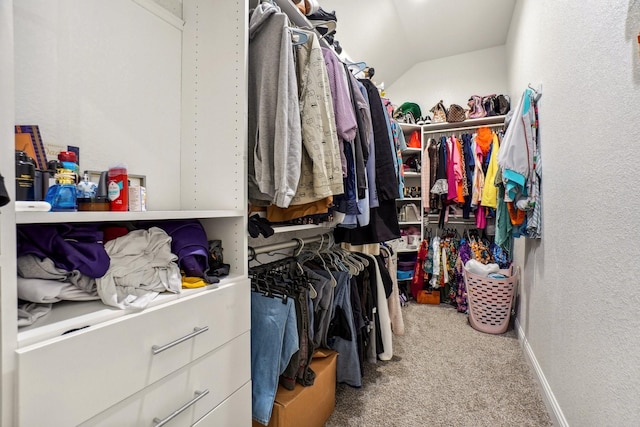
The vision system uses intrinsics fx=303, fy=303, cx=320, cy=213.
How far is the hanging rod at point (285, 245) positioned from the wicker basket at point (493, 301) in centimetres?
150

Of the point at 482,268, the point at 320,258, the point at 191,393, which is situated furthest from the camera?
the point at 482,268

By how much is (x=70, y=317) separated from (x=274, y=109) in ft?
2.75

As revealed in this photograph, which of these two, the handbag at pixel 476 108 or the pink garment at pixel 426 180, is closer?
the handbag at pixel 476 108

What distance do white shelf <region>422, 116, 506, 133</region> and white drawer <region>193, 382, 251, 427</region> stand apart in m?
3.25

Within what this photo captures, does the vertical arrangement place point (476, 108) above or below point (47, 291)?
above

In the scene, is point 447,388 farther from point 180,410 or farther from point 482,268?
point 180,410

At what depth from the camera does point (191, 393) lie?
33.5 inches

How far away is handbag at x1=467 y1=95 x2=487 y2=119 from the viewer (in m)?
3.18

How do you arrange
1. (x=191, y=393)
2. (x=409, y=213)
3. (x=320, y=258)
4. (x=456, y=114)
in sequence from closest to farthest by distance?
1. (x=191, y=393)
2. (x=320, y=258)
3. (x=456, y=114)
4. (x=409, y=213)

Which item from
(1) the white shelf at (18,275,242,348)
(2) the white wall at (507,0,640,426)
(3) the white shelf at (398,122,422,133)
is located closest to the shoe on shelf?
(2) the white wall at (507,0,640,426)

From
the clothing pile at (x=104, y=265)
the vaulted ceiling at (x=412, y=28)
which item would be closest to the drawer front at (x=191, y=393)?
the clothing pile at (x=104, y=265)

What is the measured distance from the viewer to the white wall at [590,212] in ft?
2.86

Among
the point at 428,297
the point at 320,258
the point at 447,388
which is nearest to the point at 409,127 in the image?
the point at 428,297

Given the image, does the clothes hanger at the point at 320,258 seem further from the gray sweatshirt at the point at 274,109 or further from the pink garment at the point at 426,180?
the pink garment at the point at 426,180
